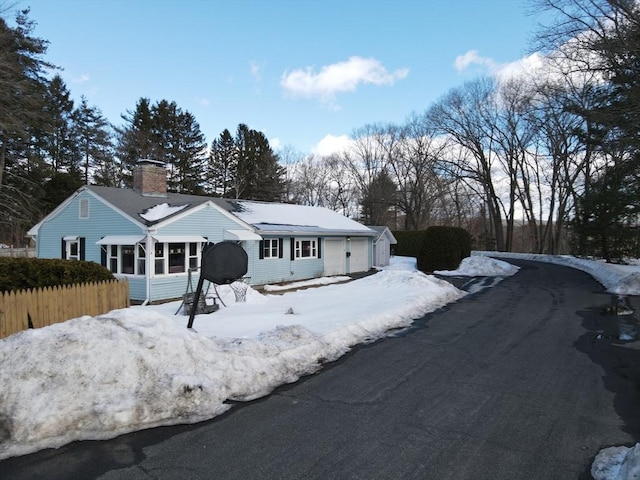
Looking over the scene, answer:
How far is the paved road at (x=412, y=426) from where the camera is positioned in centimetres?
352

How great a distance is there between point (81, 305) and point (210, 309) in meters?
3.07

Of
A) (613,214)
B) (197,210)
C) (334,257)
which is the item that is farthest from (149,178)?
(613,214)

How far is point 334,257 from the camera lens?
2230cm

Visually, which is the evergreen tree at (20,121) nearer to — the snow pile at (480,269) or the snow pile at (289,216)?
the snow pile at (289,216)

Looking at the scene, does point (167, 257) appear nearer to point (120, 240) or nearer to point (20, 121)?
point (120, 240)

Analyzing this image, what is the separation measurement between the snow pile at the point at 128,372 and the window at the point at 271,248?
1039 cm

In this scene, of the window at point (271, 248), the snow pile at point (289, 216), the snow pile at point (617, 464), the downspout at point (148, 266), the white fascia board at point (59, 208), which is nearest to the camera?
the snow pile at point (617, 464)

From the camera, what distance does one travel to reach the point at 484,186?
43.0 m

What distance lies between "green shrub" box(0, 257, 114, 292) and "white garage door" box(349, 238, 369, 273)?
52.1 ft

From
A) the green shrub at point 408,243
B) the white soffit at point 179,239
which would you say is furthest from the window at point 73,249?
the green shrub at point 408,243

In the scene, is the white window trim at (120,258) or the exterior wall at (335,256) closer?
the white window trim at (120,258)

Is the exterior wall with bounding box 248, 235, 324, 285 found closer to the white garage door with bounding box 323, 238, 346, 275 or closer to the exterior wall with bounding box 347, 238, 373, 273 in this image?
the white garage door with bounding box 323, 238, 346, 275

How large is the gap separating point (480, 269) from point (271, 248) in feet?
40.8

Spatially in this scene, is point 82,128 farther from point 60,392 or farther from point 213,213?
point 60,392
